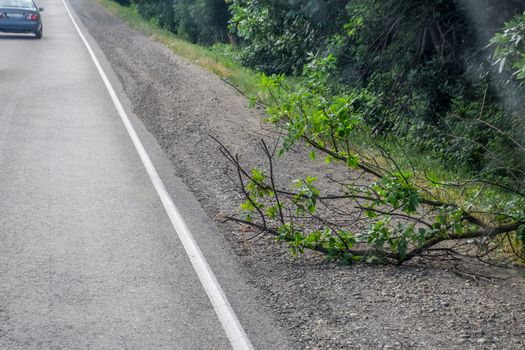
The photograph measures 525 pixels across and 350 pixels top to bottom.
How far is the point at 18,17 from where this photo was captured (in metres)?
28.7

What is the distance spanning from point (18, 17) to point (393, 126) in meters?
19.5

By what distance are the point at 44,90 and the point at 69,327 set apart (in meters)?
12.7

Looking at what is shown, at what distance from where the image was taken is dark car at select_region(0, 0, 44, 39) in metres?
28.6

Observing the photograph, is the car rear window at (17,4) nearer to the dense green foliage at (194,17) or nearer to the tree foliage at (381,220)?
the dense green foliage at (194,17)

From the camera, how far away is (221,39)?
108ft

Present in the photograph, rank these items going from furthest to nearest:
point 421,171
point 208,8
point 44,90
A: point 208,8 → point 44,90 → point 421,171

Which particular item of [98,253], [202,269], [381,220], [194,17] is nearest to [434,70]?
[381,220]

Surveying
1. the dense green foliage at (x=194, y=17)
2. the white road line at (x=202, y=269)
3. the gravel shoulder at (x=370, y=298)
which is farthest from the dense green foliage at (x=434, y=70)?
the dense green foliage at (x=194, y=17)

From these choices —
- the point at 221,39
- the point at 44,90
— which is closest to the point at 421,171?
the point at 44,90

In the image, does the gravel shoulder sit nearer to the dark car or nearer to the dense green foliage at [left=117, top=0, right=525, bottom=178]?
the dense green foliage at [left=117, top=0, right=525, bottom=178]

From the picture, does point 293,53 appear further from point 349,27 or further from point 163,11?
point 163,11

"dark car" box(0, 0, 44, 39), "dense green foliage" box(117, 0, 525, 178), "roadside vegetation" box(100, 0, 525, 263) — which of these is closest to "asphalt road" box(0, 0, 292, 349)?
"roadside vegetation" box(100, 0, 525, 263)

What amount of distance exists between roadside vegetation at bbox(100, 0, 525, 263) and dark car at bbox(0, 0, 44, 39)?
10.2 m

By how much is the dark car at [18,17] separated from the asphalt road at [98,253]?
15659 mm
